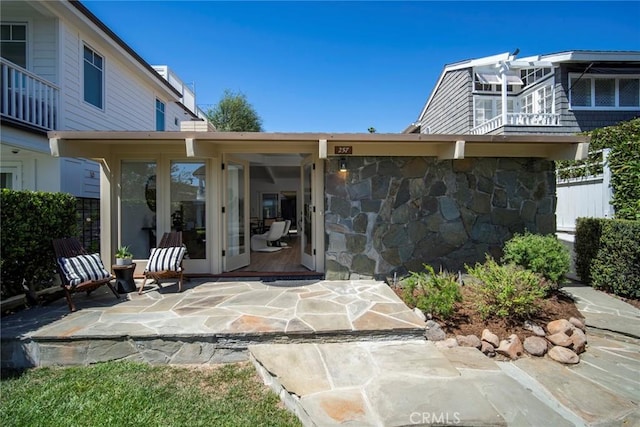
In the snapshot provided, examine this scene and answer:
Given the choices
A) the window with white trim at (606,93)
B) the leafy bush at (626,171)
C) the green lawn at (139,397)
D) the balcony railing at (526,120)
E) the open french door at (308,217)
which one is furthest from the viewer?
the window with white trim at (606,93)

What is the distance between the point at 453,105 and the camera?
13.5m

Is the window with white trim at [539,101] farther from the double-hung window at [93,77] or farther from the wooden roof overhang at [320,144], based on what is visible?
the double-hung window at [93,77]

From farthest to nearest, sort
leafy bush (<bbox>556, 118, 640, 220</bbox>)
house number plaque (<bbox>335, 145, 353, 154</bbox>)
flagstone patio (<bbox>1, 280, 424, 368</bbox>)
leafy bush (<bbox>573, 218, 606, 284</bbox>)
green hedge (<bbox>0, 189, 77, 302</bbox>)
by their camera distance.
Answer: house number plaque (<bbox>335, 145, 353, 154</bbox>) → leafy bush (<bbox>573, 218, 606, 284</bbox>) → leafy bush (<bbox>556, 118, 640, 220</bbox>) → green hedge (<bbox>0, 189, 77, 302</bbox>) → flagstone patio (<bbox>1, 280, 424, 368</bbox>)

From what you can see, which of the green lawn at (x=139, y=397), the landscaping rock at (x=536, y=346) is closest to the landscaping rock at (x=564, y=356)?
the landscaping rock at (x=536, y=346)

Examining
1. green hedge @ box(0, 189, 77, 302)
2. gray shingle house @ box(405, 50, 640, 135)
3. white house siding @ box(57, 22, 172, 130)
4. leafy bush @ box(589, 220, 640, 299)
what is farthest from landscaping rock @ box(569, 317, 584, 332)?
white house siding @ box(57, 22, 172, 130)

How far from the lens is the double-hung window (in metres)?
7.89

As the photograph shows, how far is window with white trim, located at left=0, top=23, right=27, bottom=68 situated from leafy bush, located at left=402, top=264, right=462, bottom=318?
9758 mm

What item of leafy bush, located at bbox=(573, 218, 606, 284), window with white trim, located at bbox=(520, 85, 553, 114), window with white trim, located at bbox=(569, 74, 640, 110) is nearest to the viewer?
leafy bush, located at bbox=(573, 218, 606, 284)

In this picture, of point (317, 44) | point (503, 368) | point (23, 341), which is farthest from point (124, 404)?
point (317, 44)

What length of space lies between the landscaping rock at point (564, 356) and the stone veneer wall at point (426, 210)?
2.37m

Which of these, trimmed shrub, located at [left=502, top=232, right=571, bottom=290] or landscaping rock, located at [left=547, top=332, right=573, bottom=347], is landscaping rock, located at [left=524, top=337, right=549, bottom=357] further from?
trimmed shrub, located at [left=502, top=232, right=571, bottom=290]

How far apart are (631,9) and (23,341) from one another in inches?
467

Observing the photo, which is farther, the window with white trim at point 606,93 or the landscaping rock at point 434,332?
the window with white trim at point 606,93

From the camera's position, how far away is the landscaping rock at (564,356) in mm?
3312
